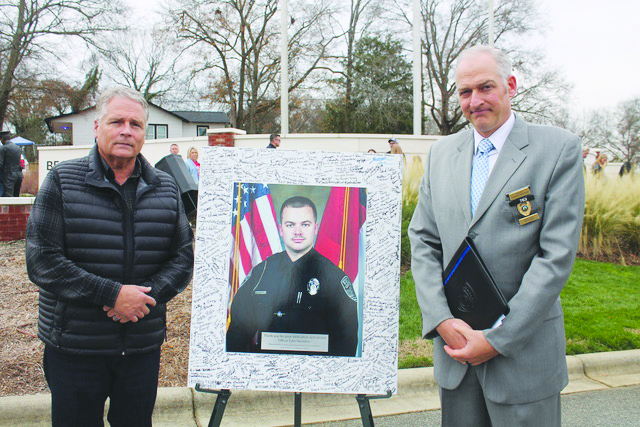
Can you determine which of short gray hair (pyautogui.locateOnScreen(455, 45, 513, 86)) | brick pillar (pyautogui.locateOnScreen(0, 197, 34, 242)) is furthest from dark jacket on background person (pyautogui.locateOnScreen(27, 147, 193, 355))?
brick pillar (pyautogui.locateOnScreen(0, 197, 34, 242))

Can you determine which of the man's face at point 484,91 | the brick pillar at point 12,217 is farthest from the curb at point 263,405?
the brick pillar at point 12,217

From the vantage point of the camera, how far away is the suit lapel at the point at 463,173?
2314 mm

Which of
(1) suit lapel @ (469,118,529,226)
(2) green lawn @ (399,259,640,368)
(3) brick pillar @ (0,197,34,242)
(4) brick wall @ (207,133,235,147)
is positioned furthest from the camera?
(4) brick wall @ (207,133,235,147)

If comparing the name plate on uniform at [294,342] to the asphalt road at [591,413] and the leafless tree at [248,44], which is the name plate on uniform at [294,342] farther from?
the leafless tree at [248,44]

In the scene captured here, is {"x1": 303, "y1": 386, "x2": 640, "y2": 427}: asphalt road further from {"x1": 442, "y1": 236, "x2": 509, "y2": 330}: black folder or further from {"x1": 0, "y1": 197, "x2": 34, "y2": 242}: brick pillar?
{"x1": 0, "y1": 197, "x2": 34, "y2": 242}: brick pillar

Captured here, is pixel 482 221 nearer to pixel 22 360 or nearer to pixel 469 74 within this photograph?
pixel 469 74

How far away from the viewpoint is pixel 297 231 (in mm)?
2604

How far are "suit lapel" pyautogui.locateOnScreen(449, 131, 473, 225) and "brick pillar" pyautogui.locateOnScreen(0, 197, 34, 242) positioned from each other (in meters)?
7.83

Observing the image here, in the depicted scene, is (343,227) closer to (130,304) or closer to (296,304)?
(296,304)

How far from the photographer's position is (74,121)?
43.5m

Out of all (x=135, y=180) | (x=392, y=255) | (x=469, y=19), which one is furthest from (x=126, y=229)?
(x=469, y=19)

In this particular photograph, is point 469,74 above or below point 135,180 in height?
above

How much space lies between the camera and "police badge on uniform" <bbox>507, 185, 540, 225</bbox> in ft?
7.06

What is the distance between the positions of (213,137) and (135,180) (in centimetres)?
1313
